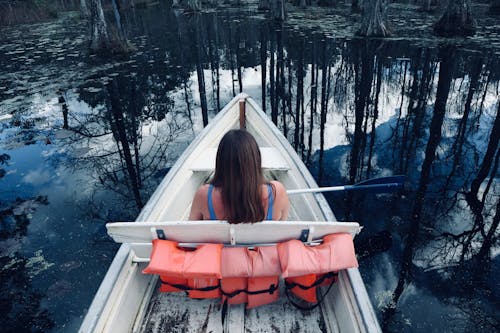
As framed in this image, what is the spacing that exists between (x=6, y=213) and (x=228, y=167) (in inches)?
193

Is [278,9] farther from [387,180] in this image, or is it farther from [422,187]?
[387,180]

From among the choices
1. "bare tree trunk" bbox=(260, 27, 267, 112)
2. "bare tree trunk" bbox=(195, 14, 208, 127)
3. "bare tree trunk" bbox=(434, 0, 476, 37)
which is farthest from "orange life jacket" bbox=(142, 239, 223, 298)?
"bare tree trunk" bbox=(434, 0, 476, 37)

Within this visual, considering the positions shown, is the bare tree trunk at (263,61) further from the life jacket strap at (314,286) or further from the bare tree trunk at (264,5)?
the bare tree trunk at (264,5)

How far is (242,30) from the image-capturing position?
2089 centimetres

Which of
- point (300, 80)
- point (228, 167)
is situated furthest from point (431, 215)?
point (300, 80)

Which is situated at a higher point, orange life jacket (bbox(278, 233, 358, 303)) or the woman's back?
the woman's back

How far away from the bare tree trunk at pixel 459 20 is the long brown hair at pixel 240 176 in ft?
57.8

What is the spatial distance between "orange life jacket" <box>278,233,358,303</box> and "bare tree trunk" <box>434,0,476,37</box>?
683 inches

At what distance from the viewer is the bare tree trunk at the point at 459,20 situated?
14930 millimetres

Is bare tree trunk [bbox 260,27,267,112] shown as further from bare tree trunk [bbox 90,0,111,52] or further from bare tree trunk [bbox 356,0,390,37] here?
bare tree trunk [bbox 90,0,111,52]

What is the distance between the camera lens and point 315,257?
2.42 meters

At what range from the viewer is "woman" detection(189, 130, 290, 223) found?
227 cm

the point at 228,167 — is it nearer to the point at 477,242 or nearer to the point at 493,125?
the point at 477,242

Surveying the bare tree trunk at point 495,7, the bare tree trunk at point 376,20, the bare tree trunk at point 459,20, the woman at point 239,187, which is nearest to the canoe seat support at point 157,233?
the woman at point 239,187
